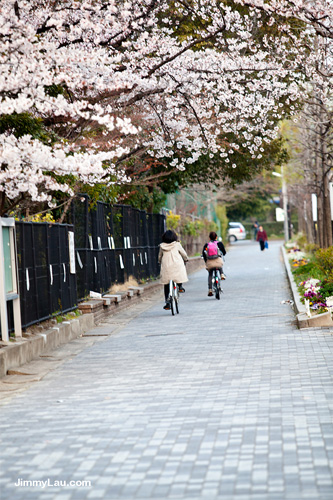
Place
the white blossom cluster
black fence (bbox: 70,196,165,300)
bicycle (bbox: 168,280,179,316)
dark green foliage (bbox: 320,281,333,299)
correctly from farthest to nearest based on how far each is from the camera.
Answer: bicycle (bbox: 168,280,179,316), black fence (bbox: 70,196,165,300), dark green foliage (bbox: 320,281,333,299), the white blossom cluster

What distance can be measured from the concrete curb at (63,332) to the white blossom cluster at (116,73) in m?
2.03

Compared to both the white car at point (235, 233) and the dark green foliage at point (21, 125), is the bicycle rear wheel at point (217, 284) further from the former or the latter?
the white car at point (235, 233)

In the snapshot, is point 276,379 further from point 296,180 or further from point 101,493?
point 296,180

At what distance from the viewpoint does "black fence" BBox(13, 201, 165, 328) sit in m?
12.2

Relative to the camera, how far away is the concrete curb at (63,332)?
1029cm

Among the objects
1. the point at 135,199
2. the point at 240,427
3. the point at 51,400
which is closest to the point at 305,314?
the point at 51,400

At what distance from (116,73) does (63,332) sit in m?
4.46

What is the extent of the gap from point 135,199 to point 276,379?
56.0ft

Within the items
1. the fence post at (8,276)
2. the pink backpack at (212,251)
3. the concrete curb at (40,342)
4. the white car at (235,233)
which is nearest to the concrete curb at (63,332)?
the concrete curb at (40,342)

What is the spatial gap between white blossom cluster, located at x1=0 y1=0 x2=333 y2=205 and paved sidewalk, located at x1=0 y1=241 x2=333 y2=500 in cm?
268

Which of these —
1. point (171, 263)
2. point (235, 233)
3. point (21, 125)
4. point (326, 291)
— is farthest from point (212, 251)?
point (235, 233)

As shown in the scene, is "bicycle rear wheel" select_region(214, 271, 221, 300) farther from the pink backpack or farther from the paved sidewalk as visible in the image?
the paved sidewalk

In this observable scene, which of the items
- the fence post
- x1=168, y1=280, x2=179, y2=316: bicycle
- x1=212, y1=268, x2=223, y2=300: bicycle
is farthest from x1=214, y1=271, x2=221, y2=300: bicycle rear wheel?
the fence post

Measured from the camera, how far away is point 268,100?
2000 centimetres
